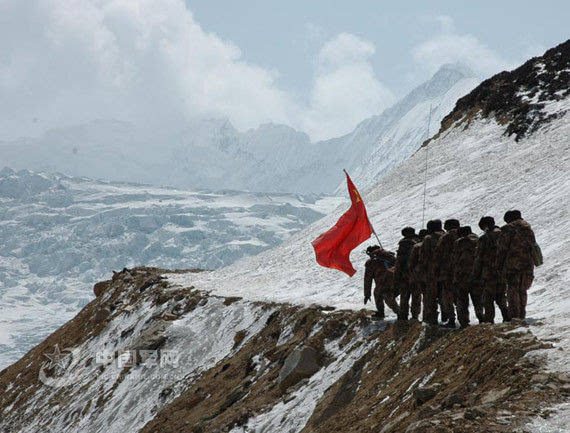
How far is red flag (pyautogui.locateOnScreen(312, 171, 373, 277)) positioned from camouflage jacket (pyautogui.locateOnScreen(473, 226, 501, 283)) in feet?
16.2

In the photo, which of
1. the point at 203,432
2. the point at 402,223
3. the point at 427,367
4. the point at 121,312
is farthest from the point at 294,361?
the point at 121,312

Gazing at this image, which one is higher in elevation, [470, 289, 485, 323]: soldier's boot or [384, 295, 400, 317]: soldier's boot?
[384, 295, 400, 317]: soldier's boot

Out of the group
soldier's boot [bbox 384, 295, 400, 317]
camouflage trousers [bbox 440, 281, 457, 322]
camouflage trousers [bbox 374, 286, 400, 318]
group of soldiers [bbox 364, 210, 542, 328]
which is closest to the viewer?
group of soldiers [bbox 364, 210, 542, 328]

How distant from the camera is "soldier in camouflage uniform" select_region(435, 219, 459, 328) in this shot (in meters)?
14.0

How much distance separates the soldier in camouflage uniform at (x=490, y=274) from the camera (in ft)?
43.1

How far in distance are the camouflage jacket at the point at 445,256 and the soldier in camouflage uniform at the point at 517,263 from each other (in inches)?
55.3

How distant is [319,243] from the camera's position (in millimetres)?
18375

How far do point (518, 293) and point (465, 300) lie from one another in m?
1.23

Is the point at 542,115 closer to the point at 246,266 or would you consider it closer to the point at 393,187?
the point at 393,187

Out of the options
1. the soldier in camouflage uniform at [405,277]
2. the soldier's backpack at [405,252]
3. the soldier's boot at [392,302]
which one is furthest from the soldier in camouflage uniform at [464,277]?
the soldier's boot at [392,302]

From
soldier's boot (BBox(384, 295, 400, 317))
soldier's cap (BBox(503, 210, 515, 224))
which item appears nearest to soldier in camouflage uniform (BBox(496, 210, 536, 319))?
soldier's cap (BBox(503, 210, 515, 224))

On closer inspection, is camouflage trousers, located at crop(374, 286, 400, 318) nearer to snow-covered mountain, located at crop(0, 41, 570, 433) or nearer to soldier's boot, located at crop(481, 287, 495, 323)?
snow-covered mountain, located at crop(0, 41, 570, 433)

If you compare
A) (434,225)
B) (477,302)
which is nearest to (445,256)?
(434,225)

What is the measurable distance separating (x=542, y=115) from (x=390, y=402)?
108ft
